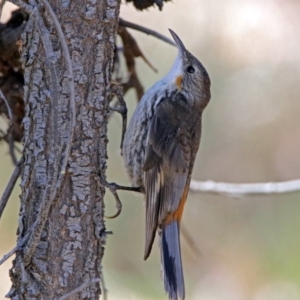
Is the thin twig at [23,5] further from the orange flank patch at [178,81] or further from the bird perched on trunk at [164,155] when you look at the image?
the orange flank patch at [178,81]

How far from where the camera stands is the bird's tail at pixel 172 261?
293cm

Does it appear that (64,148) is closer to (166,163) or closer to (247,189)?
(166,163)

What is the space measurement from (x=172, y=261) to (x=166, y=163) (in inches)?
19.3

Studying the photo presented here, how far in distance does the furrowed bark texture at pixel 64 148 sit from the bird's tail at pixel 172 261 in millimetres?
540

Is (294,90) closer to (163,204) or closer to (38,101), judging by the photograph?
(163,204)

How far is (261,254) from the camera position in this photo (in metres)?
5.85

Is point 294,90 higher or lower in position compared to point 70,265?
higher

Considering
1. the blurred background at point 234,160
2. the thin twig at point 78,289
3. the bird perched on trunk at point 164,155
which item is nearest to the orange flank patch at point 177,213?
the bird perched on trunk at point 164,155

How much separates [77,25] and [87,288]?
3.20 feet

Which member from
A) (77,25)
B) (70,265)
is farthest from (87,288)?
(77,25)

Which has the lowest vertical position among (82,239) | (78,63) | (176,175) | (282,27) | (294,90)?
(82,239)

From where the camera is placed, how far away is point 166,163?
3.27 meters

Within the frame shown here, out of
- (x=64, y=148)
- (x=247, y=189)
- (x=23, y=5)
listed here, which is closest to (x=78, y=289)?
(x=64, y=148)

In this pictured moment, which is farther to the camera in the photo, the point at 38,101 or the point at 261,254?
the point at 261,254
